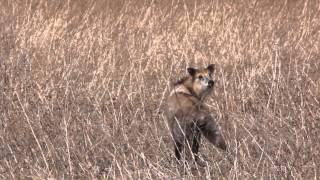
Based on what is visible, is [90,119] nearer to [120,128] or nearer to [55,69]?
[120,128]

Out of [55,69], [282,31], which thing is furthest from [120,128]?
[282,31]

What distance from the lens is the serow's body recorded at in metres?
4.18

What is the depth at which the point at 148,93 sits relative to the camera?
5484 millimetres

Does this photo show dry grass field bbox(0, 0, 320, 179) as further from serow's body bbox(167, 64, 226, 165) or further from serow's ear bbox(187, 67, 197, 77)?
serow's ear bbox(187, 67, 197, 77)

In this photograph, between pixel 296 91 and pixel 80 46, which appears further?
pixel 80 46

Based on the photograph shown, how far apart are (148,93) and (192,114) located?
3.84 ft

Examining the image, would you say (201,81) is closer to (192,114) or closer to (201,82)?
(201,82)

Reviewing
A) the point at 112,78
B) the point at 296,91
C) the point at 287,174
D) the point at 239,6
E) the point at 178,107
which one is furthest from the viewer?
the point at 239,6

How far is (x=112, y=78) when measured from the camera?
5945 millimetres

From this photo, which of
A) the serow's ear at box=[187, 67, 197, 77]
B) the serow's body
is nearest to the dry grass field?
the serow's body

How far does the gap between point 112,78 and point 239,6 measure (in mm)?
2665

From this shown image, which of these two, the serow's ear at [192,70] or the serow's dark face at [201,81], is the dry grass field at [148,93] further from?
the serow's ear at [192,70]

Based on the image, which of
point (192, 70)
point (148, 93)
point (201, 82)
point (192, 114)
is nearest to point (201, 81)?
point (201, 82)

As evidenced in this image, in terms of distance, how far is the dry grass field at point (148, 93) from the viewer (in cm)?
362
